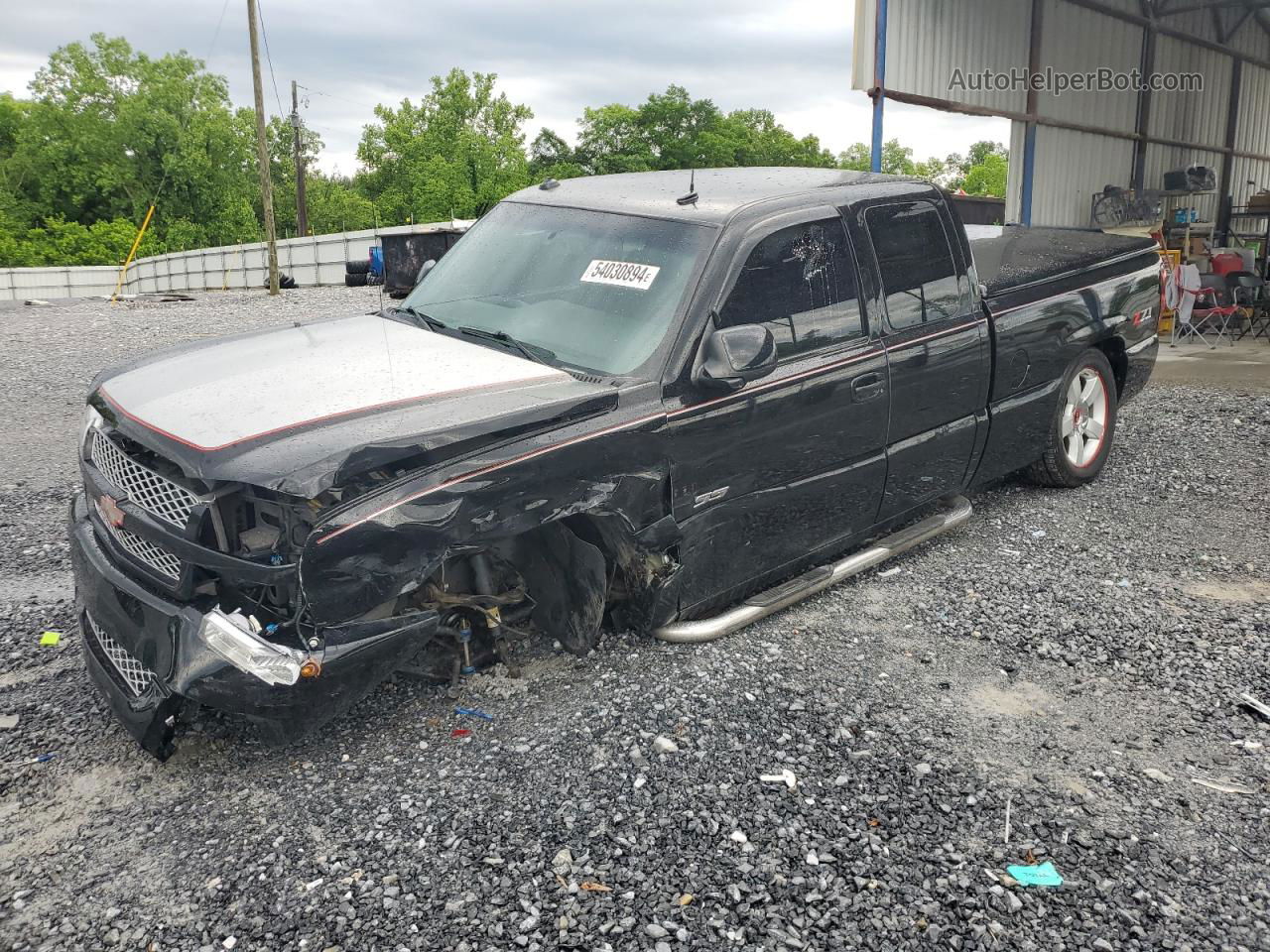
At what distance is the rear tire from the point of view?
5.82 metres

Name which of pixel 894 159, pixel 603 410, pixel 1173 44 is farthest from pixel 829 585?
pixel 894 159

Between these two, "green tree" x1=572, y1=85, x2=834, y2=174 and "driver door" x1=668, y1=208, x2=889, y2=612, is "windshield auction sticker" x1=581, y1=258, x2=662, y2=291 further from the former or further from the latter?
"green tree" x1=572, y1=85, x2=834, y2=174

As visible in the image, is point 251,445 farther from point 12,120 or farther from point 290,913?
point 12,120

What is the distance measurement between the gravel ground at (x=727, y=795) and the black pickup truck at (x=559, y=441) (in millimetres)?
253

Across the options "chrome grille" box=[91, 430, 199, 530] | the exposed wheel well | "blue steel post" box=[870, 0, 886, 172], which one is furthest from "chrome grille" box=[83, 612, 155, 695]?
"blue steel post" box=[870, 0, 886, 172]

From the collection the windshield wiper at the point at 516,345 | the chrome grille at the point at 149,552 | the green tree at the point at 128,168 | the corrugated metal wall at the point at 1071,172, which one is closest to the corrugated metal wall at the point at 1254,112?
the corrugated metal wall at the point at 1071,172

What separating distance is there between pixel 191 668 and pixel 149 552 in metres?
0.49

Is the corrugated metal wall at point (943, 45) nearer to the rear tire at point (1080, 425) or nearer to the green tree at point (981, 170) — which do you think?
the rear tire at point (1080, 425)

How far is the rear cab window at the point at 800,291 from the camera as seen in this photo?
387 centimetres

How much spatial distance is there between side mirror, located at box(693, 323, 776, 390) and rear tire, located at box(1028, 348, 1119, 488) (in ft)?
9.24

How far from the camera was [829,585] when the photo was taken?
453cm

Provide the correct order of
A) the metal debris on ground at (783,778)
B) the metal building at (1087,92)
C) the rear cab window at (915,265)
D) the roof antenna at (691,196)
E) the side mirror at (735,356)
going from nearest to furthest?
1. the metal debris on ground at (783,778)
2. the side mirror at (735,356)
3. the roof antenna at (691,196)
4. the rear cab window at (915,265)
5. the metal building at (1087,92)

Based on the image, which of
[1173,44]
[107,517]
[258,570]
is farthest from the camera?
A: [1173,44]

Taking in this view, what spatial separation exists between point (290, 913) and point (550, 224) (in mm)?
2922
